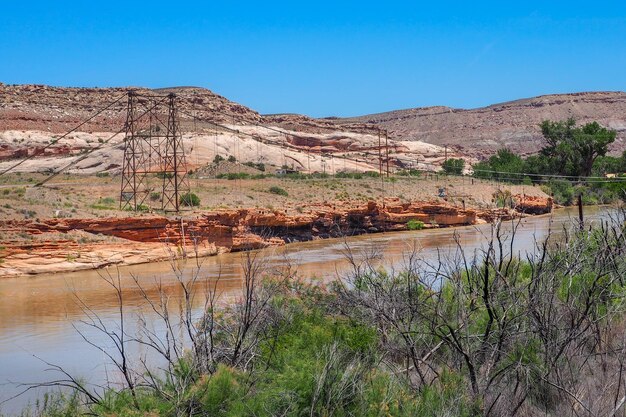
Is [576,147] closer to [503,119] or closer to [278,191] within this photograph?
[278,191]

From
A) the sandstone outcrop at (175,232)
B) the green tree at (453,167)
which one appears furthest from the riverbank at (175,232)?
the green tree at (453,167)

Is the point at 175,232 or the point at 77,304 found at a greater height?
the point at 175,232

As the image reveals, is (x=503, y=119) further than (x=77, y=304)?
Yes

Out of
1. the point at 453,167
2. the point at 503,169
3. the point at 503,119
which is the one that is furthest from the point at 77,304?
the point at 503,119

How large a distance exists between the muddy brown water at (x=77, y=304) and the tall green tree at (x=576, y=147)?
119 feet

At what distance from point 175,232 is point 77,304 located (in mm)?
12195

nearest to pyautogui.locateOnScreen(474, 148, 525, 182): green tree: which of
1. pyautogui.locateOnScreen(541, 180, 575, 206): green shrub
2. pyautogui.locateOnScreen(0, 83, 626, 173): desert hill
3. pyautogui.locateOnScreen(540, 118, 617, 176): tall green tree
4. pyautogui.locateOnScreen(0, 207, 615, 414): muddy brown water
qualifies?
pyautogui.locateOnScreen(540, 118, 617, 176): tall green tree

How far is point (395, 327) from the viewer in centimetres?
933

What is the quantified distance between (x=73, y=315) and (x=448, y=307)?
1128cm

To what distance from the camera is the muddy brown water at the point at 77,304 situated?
13.1m

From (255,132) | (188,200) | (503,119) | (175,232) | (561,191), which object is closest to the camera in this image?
(175,232)

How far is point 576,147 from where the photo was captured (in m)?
68.9

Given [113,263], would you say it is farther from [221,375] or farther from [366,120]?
[366,120]

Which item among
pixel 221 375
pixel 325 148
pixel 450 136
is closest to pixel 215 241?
pixel 221 375
